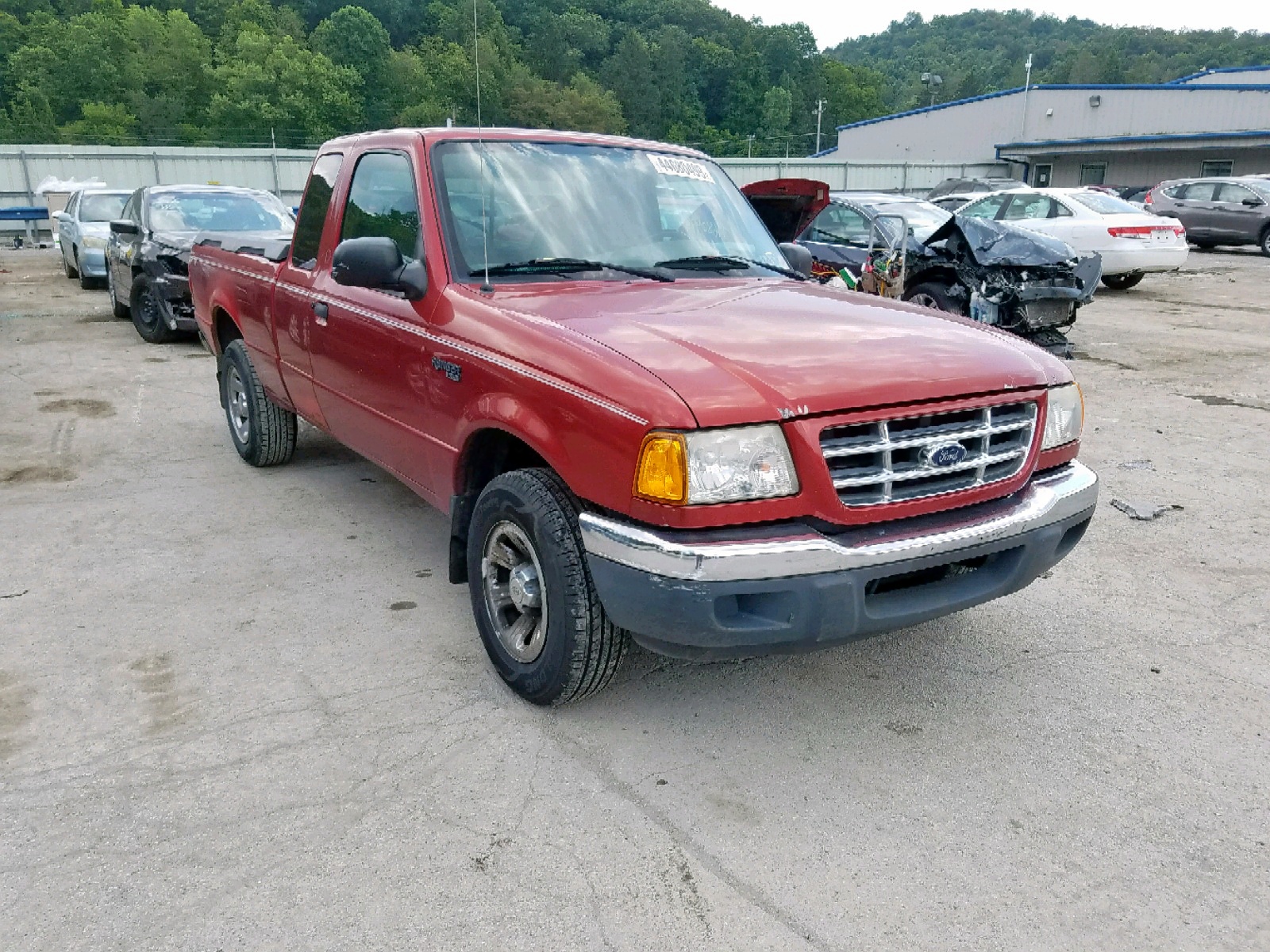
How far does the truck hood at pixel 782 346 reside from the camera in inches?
107

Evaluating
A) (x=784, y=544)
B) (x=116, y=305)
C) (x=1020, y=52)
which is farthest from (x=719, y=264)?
(x=1020, y=52)

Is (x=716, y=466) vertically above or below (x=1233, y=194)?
below

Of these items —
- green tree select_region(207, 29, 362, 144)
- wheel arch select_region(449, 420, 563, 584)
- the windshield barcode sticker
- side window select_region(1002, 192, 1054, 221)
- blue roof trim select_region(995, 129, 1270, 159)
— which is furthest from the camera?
green tree select_region(207, 29, 362, 144)

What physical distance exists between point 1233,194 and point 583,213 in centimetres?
2375

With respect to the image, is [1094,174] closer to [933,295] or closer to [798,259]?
[933,295]

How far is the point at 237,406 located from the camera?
6.25m

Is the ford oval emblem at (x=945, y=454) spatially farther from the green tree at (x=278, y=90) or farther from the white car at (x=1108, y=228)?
the green tree at (x=278, y=90)

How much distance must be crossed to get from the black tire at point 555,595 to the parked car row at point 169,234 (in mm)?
7497

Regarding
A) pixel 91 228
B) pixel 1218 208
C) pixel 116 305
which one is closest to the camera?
pixel 116 305

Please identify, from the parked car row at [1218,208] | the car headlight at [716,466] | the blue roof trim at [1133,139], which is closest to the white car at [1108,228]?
the parked car row at [1218,208]

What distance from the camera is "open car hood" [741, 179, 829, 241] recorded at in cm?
621

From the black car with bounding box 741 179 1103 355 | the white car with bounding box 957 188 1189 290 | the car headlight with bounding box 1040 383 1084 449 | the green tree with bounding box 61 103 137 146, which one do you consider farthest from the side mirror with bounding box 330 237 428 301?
the green tree with bounding box 61 103 137 146

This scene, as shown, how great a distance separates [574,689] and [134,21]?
293 ft

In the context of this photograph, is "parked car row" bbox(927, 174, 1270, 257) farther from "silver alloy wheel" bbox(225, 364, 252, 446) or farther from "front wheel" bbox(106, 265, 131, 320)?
"silver alloy wheel" bbox(225, 364, 252, 446)
